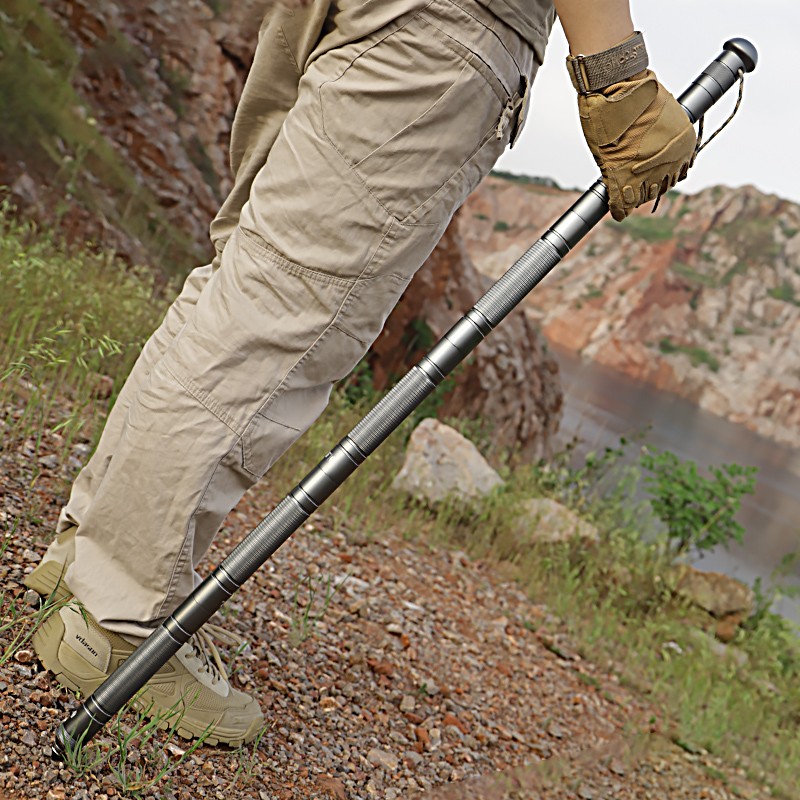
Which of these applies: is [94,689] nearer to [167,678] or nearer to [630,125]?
[167,678]

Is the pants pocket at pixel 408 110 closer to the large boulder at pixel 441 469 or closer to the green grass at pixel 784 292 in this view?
the large boulder at pixel 441 469

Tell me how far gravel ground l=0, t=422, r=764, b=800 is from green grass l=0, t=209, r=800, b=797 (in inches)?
4.2

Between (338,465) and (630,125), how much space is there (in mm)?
721

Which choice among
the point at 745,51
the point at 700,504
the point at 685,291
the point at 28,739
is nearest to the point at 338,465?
the point at 28,739

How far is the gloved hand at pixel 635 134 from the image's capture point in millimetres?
1354

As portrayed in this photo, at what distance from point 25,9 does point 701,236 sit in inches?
2063

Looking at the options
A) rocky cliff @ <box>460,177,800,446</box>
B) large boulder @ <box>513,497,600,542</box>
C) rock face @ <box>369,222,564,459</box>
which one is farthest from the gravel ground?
rocky cliff @ <box>460,177,800,446</box>

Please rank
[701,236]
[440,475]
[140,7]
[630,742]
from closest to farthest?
[630,742] → [440,475] → [140,7] → [701,236]

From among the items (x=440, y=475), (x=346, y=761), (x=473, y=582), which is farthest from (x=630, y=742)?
(x=440, y=475)

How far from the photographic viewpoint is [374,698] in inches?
88.0

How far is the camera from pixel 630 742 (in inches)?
112

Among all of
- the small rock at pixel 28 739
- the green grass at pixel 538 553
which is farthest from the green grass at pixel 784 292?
the small rock at pixel 28 739

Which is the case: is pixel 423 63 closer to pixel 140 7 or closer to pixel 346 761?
pixel 346 761

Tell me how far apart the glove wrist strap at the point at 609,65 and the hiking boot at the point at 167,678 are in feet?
4.02
